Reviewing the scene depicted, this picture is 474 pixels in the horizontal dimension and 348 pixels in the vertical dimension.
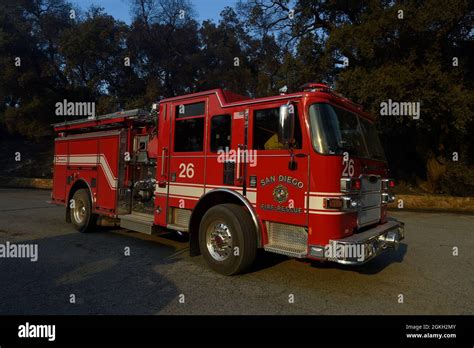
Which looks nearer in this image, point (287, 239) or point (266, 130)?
point (287, 239)

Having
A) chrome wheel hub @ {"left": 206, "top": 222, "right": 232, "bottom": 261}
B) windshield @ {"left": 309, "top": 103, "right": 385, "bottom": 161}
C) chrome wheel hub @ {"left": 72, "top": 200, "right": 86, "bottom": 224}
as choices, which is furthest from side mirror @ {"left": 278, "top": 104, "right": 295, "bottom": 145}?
chrome wheel hub @ {"left": 72, "top": 200, "right": 86, "bottom": 224}

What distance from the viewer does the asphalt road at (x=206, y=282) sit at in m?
4.32

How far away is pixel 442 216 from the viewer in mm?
13094

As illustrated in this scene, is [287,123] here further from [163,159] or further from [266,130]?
[163,159]

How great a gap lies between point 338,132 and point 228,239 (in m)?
2.08

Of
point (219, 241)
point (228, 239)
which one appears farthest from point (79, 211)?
point (228, 239)

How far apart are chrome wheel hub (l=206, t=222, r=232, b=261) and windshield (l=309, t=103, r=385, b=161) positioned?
1756 millimetres

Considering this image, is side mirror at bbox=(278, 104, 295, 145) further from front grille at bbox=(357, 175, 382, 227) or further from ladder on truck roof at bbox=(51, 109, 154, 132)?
ladder on truck roof at bbox=(51, 109, 154, 132)

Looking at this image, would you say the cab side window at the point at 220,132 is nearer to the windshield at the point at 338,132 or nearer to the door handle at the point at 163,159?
the door handle at the point at 163,159

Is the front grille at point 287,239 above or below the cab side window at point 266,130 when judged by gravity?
below

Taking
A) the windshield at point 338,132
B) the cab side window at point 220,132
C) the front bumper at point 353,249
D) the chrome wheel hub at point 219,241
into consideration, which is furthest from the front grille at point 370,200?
the cab side window at point 220,132

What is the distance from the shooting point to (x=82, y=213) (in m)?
8.63

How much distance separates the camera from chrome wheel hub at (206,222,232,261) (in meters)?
5.39

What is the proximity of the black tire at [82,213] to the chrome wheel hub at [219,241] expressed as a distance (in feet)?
12.3
